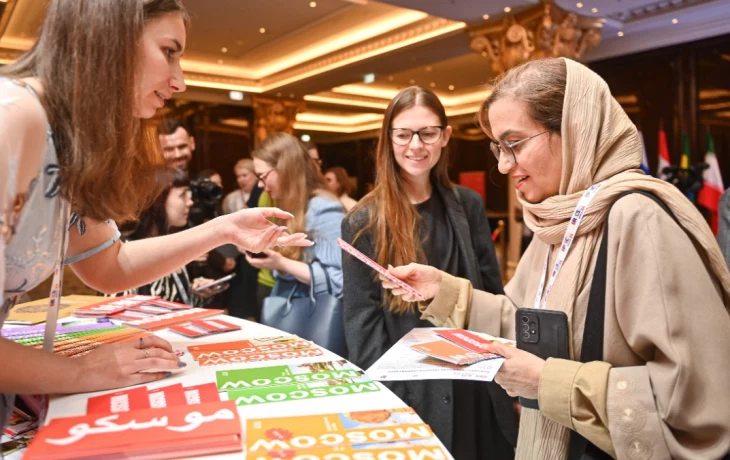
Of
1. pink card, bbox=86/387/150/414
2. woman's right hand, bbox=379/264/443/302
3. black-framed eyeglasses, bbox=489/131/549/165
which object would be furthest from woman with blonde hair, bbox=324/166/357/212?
pink card, bbox=86/387/150/414

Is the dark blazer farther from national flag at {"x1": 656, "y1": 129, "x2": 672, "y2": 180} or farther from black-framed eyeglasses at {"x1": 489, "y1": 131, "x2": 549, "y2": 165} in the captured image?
national flag at {"x1": 656, "y1": 129, "x2": 672, "y2": 180}

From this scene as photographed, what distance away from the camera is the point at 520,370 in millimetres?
1340

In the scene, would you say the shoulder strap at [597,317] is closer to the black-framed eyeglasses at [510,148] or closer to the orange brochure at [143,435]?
the black-framed eyeglasses at [510,148]

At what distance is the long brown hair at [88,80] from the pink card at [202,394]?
1.45 feet

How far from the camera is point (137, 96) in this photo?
123 cm

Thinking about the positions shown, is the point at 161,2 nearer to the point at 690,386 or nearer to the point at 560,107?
the point at 560,107

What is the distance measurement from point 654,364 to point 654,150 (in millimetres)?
7838

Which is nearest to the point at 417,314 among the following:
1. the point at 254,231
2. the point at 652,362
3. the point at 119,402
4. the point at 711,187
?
the point at 254,231

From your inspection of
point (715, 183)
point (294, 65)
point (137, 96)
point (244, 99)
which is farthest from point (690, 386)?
point (244, 99)

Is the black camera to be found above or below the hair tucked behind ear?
below

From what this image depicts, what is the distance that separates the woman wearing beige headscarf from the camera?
3.81 ft

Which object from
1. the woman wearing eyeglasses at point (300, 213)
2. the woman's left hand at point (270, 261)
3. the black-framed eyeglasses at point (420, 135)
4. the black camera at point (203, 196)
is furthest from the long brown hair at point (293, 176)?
the black-framed eyeglasses at point (420, 135)

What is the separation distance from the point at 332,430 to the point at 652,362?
2.36 feet

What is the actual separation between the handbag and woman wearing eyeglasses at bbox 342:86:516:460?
47cm
